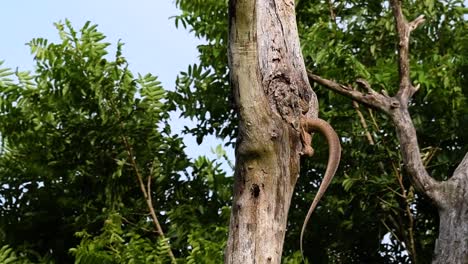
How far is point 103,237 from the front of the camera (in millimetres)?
7844

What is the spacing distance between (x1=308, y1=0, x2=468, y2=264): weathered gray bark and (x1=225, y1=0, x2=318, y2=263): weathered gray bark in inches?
81.6

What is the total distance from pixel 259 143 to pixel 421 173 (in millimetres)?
2429

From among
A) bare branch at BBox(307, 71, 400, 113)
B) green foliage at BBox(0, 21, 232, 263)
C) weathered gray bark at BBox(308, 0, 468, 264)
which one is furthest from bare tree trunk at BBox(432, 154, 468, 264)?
green foliage at BBox(0, 21, 232, 263)

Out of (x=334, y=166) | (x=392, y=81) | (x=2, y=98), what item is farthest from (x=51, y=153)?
(x=334, y=166)

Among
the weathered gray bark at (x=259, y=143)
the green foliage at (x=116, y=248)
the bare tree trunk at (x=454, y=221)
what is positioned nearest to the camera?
the weathered gray bark at (x=259, y=143)

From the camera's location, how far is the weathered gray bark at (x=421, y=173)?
729 cm

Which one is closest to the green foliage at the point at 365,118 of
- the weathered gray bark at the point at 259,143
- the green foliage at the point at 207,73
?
the green foliage at the point at 207,73

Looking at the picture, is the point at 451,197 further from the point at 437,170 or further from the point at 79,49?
the point at 79,49

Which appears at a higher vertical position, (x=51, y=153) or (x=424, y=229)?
(x=51, y=153)

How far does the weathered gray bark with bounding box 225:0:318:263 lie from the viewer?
5348 mm

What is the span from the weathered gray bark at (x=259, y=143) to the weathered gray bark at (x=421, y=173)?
81.6 inches

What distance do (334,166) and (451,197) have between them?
1990 mm

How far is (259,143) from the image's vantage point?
539cm

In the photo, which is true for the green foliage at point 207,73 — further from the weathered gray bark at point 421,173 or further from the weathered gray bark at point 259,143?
the weathered gray bark at point 259,143
